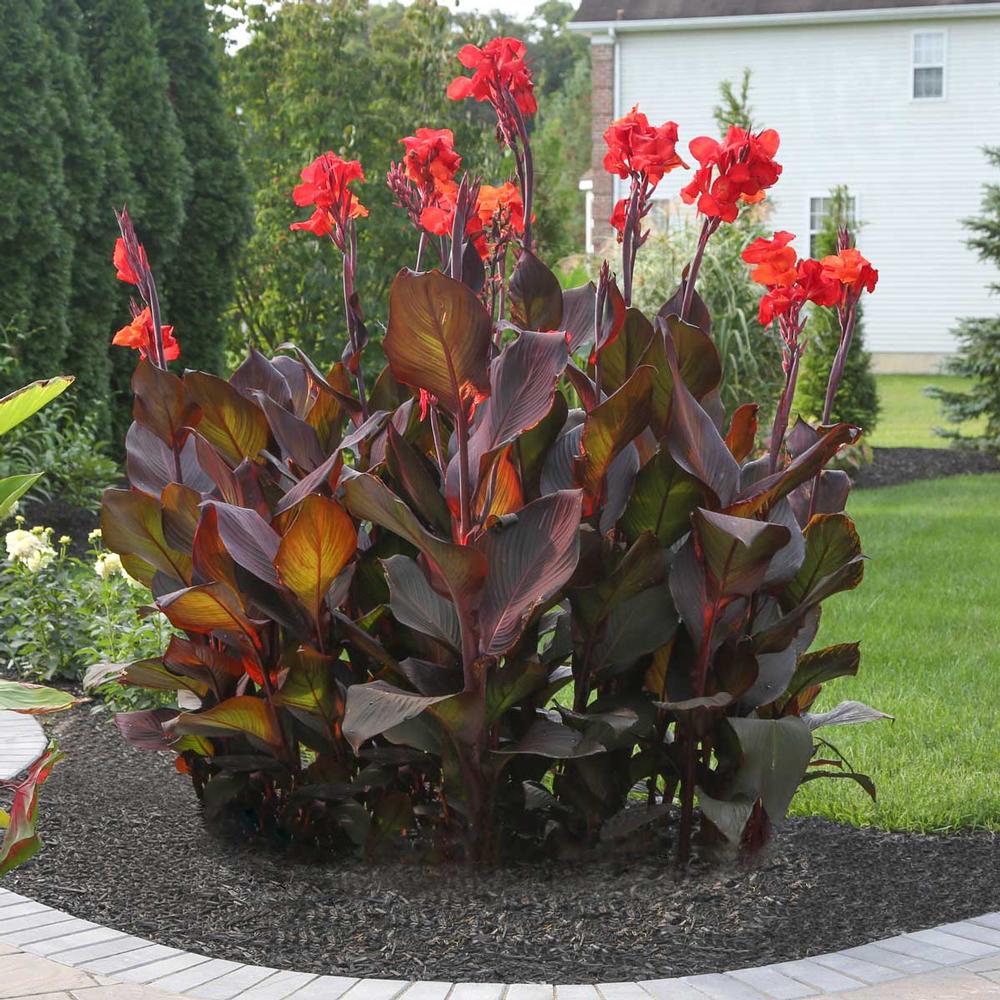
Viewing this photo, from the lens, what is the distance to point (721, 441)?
2715mm

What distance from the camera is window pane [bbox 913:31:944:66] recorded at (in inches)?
839

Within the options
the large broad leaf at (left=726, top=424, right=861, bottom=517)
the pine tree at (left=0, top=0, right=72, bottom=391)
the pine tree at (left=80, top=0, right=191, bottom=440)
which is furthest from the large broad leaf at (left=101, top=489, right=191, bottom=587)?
the pine tree at (left=80, top=0, right=191, bottom=440)

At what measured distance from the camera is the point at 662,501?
2797 mm

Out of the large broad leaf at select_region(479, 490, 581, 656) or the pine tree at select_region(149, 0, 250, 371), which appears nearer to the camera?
the large broad leaf at select_region(479, 490, 581, 656)

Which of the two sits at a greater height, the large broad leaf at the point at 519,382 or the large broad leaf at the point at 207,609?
the large broad leaf at the point at 519,382

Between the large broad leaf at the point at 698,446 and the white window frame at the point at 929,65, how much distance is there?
2048cm

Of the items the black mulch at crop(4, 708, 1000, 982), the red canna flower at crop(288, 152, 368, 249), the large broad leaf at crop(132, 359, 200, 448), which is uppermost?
the red canna flower at crop(288, 152, 368, 249)

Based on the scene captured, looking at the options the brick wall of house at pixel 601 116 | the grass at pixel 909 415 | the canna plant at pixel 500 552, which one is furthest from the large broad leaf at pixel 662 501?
the brick wall of house at pixel 601 116

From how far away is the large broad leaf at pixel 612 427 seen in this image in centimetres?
259

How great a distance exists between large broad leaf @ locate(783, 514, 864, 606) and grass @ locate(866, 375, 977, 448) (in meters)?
10.0

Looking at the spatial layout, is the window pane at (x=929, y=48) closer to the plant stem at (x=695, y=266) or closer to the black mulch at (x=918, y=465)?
the black mulch at (x=918, y=465)

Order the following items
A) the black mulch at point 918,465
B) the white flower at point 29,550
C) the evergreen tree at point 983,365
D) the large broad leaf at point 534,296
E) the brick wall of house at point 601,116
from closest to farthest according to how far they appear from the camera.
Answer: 1. the large broad leaf at point 534,296
2. the white flower at point 29,550
3. the black mulch at point 918,465
4. the evergreen tree at point 983,365
5. the brick wall of house at point 601,116

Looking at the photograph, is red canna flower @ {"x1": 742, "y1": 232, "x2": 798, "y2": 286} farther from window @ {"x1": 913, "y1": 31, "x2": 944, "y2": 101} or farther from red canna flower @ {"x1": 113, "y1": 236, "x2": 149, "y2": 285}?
window @ {"x1": 913, "y1": 31, "x2": 944, "y2": 101}

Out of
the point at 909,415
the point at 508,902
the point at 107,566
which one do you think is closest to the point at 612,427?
the point at 508,902
